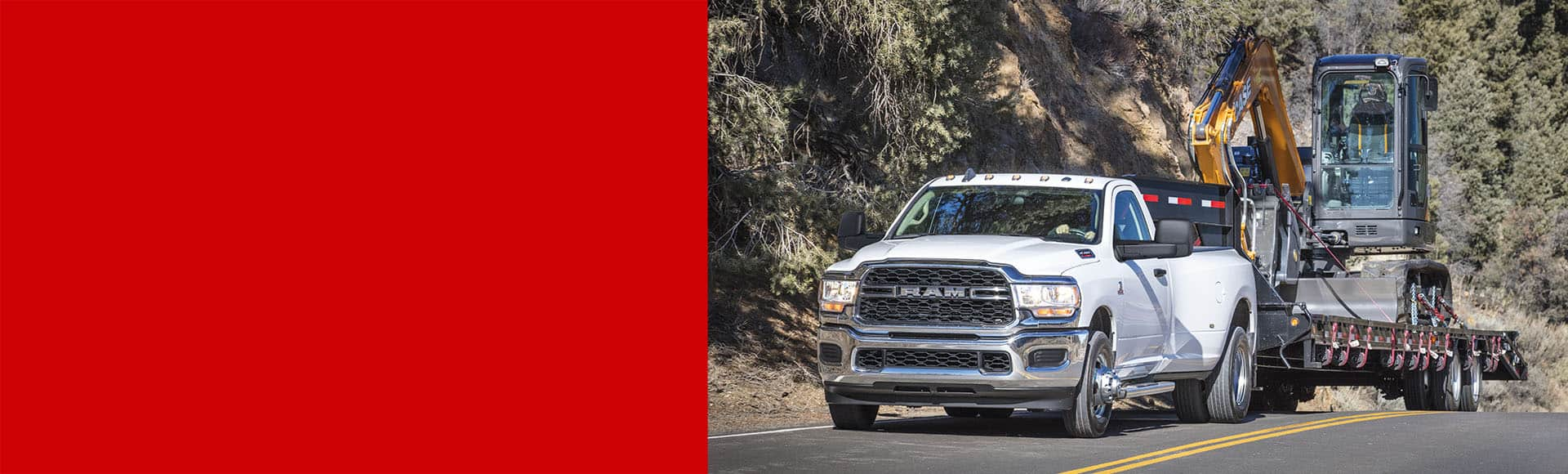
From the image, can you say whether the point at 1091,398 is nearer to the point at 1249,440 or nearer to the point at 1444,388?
the point at 1249,440

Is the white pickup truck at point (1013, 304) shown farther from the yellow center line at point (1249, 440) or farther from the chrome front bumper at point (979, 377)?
the yellow center line at point (1249, 440)

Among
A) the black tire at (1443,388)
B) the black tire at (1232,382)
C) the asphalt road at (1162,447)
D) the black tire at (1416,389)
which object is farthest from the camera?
the black tire at (1443,388)

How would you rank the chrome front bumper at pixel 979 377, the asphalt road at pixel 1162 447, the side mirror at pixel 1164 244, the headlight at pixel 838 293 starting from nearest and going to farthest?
the asphalt road at pixel 1162 447 → the chrome front bumper at pixel 979 377 → the headlight at pixel 838 293 → the side mirror at pixel 1164 244

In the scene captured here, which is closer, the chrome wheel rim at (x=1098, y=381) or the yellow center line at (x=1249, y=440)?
the yellow center line at (x=1249, y=440)

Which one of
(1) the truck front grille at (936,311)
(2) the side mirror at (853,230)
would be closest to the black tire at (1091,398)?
(1) the truck front grille at (936,311)

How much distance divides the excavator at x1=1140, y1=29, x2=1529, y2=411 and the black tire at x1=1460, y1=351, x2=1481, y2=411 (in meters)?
0.03

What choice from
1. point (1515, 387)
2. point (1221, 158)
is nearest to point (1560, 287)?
point (1515, 387)

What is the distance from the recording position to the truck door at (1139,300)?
43.1ft

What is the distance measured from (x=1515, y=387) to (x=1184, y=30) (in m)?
11.8

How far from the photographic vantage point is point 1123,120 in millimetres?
36469

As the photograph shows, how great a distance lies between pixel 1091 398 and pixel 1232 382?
292cm

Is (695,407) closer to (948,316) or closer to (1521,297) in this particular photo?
(948,316)

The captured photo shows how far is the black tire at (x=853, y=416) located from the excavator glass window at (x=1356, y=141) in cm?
975

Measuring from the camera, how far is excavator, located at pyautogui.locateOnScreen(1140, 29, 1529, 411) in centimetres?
1875
